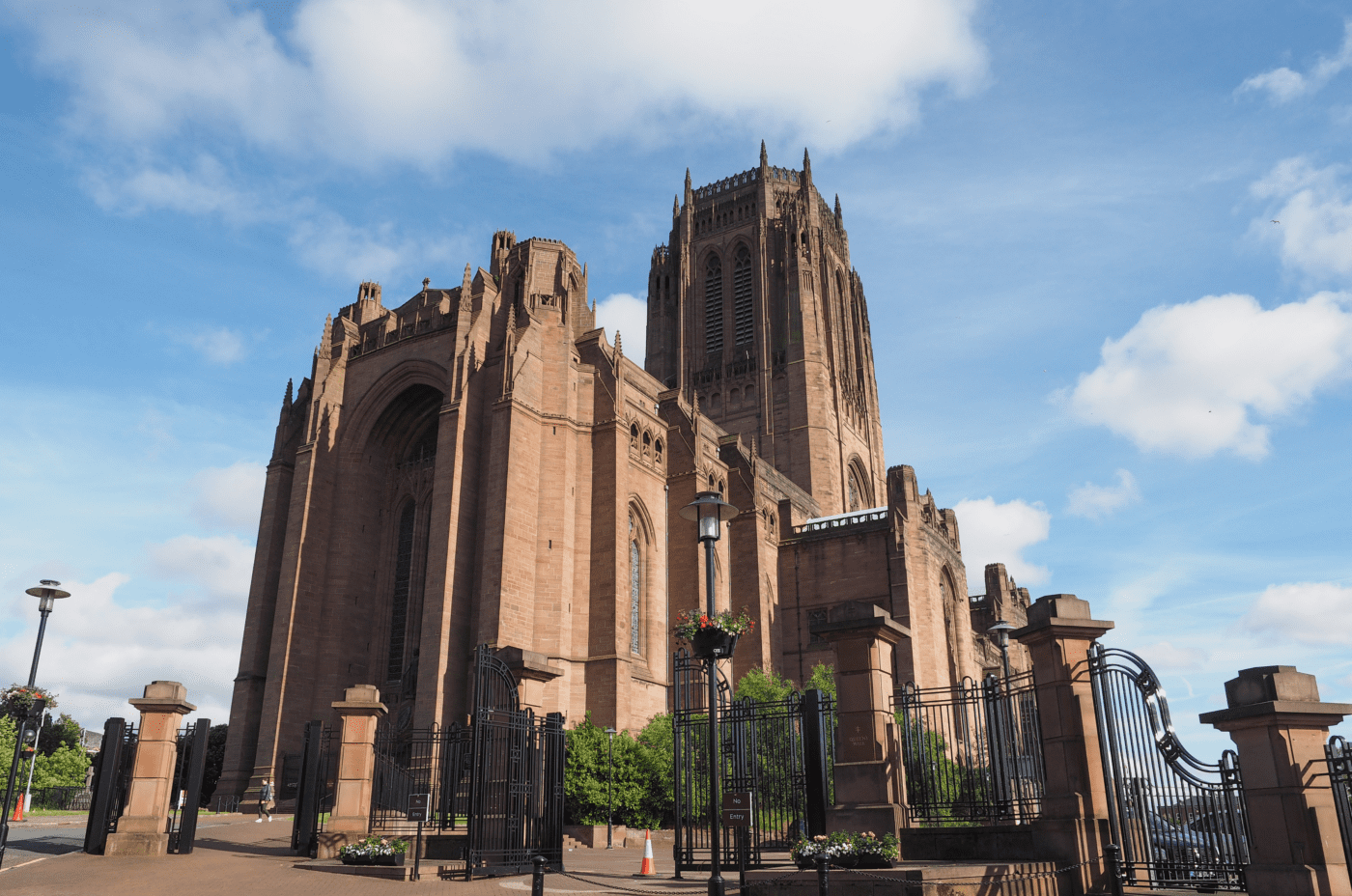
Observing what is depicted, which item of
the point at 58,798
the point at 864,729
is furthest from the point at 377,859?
the point at 58,798

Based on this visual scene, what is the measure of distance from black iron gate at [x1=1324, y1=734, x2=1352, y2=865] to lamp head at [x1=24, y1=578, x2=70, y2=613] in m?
19.0

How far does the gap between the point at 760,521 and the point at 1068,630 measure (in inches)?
1309

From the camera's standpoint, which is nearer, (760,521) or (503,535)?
(503,535)

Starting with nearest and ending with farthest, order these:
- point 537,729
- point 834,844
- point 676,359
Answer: point 834,844 < point 537,729 < point 676,359

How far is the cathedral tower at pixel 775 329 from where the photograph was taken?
6109cm

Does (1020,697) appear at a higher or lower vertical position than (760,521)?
lower

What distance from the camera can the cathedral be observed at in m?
31.9

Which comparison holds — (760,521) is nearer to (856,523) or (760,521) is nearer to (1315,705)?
(856,523)

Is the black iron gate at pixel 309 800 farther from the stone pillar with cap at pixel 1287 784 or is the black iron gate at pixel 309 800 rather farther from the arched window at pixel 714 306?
the arched window at pixel 714 306

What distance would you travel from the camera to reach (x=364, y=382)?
130 feet

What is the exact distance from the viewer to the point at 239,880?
13633 millimetres

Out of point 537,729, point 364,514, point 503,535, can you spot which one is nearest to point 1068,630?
point 537,729

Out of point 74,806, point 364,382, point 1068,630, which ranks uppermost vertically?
point 364,382

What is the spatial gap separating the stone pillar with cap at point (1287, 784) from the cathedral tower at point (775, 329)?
158 feet
